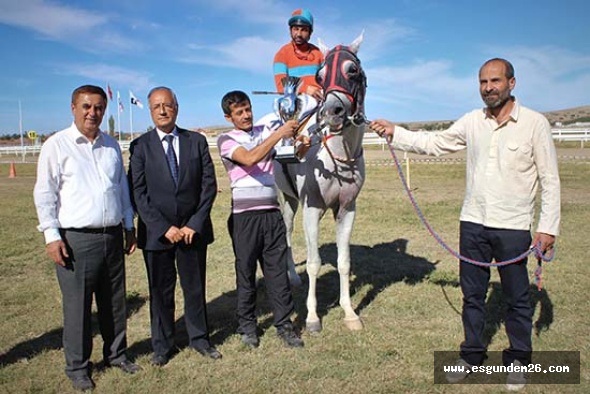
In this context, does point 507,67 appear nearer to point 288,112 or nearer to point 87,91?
point 288,112

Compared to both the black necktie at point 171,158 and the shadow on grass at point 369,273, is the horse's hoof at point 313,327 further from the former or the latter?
the black necktie at point 171,158

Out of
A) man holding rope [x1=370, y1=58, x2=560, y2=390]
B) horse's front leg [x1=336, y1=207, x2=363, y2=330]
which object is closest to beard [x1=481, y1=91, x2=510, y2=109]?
man holding rope [x1=370, y1=58, x2=560, y2=390]

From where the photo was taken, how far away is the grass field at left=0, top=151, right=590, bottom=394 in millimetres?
3875

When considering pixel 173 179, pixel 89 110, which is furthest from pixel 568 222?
pixel 89 110

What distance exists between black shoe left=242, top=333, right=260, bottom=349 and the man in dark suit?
13.4 inches

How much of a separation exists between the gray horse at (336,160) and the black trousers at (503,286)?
54.5 inches

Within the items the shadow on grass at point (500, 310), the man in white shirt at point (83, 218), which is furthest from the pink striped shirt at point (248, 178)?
the shadow on grass at point (500, 310)

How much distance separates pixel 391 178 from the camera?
1906cm

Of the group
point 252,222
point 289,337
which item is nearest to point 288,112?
point 252,222

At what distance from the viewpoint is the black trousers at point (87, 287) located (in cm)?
371

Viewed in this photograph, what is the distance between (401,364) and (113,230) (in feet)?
9.21

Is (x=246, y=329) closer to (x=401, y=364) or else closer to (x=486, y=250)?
(x=401, y=364)

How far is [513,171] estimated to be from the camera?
3.50m

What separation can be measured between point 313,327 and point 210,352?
3.87 ft
